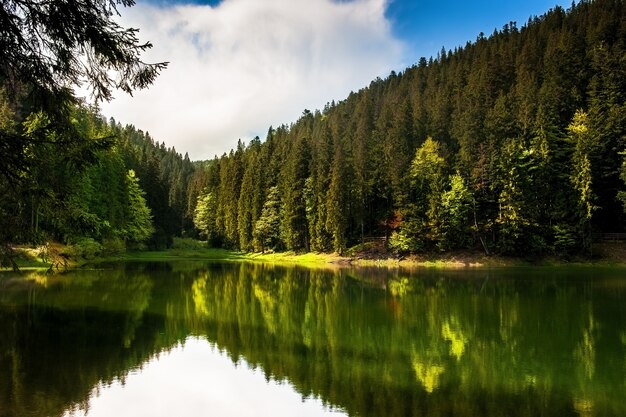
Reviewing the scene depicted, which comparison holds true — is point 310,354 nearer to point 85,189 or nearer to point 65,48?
point 65,48

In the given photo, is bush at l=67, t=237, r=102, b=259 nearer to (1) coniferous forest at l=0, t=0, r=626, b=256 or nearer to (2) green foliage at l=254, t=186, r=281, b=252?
(1) coniferous forest at l=0, t=0, r=626, b=256

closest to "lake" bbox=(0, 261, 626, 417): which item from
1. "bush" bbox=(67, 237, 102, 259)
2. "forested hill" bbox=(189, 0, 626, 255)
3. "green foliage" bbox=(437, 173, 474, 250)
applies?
"bush" bbox=(67, 237, 102, 259)

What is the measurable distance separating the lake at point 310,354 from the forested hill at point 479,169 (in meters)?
29.1

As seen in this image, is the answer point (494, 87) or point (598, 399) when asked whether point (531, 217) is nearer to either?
point (494, 87)

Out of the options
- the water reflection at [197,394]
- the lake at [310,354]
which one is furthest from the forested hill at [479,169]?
the water reflection at [197,394]

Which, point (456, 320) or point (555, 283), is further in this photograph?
point (555, 283)

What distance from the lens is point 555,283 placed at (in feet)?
117

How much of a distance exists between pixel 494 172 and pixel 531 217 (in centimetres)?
749

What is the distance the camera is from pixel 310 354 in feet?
49.4

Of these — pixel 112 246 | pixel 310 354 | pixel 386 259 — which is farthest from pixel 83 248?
pixel 310 354

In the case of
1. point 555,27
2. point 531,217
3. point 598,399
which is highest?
point 555,27

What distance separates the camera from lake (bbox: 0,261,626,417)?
1088 centimetres

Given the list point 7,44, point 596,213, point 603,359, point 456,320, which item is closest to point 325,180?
point 596,213

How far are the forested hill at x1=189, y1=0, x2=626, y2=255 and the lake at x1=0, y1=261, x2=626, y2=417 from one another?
2913cm
